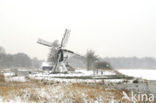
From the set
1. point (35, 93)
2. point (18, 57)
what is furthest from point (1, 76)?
point (18, 57)

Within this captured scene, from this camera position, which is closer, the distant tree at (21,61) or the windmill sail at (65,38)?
the windmill sail at (65,38)

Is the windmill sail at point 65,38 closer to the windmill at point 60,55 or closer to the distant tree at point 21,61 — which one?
the windmill at point 60,55

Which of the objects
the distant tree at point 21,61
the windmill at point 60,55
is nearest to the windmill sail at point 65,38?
the windmill at point 60,55

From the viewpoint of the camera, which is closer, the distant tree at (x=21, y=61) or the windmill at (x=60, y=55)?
the windmill at (x=60, y=55)

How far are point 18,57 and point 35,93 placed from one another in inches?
4671

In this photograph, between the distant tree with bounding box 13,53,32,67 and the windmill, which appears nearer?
the windmill

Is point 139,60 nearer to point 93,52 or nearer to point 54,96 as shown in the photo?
point 93,52

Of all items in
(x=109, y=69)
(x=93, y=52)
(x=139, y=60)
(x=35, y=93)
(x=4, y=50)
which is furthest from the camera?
(x=139, y=60)

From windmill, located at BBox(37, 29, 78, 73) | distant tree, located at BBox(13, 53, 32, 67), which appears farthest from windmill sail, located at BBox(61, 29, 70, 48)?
distant tree, located at BBox(13, 53, 32, 67)

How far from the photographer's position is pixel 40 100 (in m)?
10.3

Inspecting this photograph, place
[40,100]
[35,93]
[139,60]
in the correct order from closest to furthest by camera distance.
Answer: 1. [40,100]
2. [35,93]
3. [139,60]

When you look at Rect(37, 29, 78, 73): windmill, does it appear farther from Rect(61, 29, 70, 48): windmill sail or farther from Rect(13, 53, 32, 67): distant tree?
Rect(13, 53, 32, 67): distant tree

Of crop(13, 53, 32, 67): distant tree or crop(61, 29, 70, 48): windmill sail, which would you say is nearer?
crop(61, 29, 70, 48): windmill sail

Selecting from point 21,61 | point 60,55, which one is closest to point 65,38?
point 60,55
